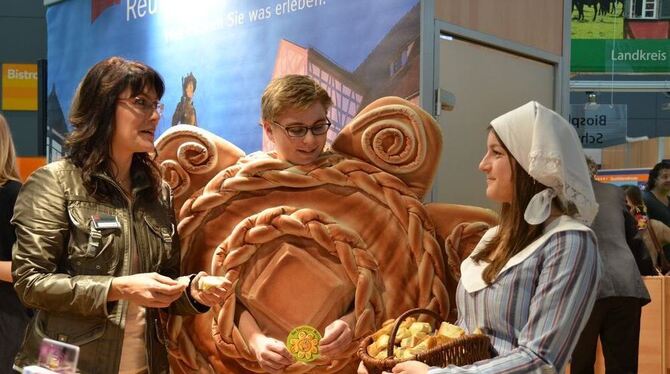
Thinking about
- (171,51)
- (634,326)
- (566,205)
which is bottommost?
(634,326)

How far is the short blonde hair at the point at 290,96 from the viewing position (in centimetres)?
234

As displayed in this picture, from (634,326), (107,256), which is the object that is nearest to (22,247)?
(107,256)

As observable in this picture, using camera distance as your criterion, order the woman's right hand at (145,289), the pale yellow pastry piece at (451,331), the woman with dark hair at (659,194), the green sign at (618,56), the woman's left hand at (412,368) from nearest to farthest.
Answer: the woman's left hand at (412,368) < the pale yellow pastry piece at (451,331) < the woman's right hand at (145,289) < the woman with dark hair at (659,194) < the green sign at (618,56)

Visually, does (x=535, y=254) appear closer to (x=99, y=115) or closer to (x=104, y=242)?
(x=104, y=242)

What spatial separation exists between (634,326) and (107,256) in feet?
9.79

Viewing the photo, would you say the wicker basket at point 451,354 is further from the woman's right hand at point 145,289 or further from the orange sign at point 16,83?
the orange sign at point 16,83

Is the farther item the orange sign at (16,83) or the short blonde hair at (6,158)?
the orange sign at (16,83)

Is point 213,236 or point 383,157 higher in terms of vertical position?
point 383,157

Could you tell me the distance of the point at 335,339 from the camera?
225cm

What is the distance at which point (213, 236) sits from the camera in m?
2.53

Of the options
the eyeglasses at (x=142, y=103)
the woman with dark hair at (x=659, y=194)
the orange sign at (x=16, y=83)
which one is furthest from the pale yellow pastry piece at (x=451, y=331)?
the orange sign at (x=16, y=83)

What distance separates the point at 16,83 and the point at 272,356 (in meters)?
6.02

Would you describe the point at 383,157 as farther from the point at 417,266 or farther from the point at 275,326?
the point at 275,326

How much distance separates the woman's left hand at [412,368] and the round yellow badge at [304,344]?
598 mm
